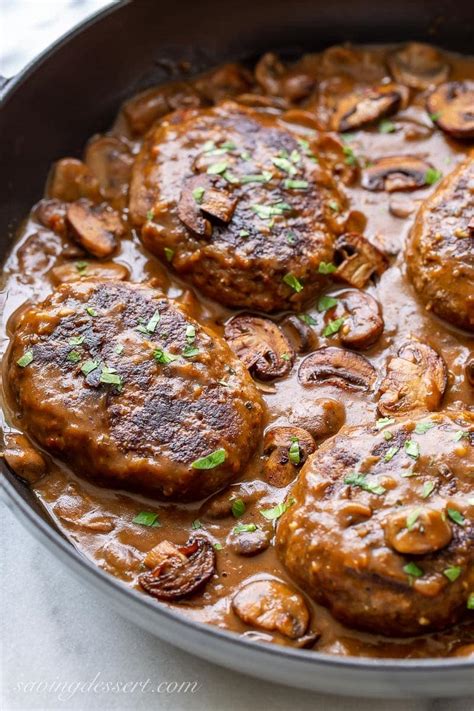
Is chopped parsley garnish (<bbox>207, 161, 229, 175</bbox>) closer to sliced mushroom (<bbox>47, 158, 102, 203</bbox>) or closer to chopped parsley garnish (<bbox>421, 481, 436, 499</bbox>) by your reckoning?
sliced mushroom (<bbox>47, 158, 102, 203</bbox>)

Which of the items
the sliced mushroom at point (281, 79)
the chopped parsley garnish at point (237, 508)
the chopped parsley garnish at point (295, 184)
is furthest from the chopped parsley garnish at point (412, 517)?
the sliced mushroom at point (281, 79)

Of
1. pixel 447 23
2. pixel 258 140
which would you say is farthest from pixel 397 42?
pixel 258 140

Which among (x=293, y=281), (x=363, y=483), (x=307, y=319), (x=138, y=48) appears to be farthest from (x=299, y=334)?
(x=138, y=48)

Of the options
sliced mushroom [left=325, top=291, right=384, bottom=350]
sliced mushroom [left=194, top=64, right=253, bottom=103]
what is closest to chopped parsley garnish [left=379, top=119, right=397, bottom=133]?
sliced mushroom [left=194, top=64, right=253, bottom=103]

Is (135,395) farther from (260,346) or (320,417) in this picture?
(320,417)

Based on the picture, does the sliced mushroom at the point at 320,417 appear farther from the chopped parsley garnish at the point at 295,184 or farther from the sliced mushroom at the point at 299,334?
the chopped parsley garnish at the point at 295,184

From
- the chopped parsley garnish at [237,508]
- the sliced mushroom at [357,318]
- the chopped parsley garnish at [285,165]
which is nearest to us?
the chopped parsley garnish at [237,508]

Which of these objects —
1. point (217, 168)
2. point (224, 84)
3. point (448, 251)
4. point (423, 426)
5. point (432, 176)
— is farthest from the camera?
point (224, 84)
